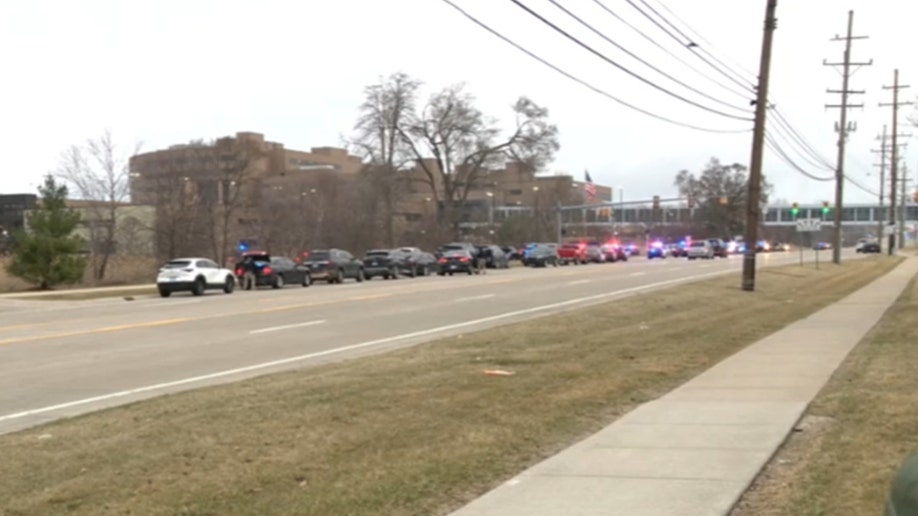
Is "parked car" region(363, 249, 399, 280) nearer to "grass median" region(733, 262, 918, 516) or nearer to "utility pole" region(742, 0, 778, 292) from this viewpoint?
"utility pole" region(742, 0, 778, 292)

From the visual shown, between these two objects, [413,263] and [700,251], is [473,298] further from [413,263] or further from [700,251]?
[700,251]

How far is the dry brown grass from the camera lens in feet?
128

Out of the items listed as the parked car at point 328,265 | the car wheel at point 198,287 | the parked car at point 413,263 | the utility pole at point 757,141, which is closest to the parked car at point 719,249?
the parked car at point 413,263

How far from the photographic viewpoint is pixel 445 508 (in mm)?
5602

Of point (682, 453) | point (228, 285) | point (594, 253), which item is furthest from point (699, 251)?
point (682, 453)

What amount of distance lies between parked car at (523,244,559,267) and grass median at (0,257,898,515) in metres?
50.1

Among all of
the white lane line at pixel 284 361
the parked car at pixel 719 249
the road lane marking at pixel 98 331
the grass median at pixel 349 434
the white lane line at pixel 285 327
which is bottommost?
the parked car at pixel 719 249

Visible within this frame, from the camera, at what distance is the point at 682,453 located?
696cm

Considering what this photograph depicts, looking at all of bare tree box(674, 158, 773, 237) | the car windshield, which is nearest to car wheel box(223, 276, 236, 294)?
the car windshield

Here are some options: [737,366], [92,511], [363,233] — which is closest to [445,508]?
[92,511]

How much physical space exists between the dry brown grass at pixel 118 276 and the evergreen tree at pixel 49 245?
1.19 metres

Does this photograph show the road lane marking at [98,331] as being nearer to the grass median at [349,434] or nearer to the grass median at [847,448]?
the grass median at [349,434]

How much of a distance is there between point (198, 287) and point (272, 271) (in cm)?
530

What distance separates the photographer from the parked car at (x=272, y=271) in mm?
39031
